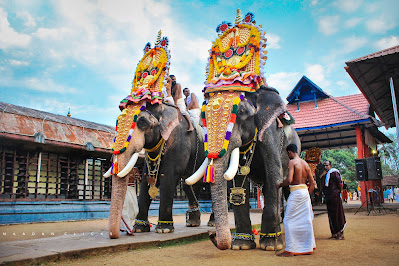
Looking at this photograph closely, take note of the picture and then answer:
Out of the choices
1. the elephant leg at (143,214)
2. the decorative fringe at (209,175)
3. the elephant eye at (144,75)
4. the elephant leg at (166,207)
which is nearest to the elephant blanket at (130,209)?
the elephant leg at (143,214)

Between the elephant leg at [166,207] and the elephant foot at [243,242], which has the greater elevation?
the elephant leg at [166,207]

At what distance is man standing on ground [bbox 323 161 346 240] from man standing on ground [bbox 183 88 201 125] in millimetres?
3125

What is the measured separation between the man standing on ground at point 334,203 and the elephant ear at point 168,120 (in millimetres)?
3393

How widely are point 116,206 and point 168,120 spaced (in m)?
2.04

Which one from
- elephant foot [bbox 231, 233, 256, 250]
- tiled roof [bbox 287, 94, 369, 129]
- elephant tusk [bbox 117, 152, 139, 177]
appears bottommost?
elephant foot [bbox 231, 233, 256, 250]

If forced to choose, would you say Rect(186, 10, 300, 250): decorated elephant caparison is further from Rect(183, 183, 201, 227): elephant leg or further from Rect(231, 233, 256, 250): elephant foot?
Rect(183, 183, 201, 227): elephant leg

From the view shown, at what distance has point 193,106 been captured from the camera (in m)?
8.20

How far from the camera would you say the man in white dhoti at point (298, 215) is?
14.0ft

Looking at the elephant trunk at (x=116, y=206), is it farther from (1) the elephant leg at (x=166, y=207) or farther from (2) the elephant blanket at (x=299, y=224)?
(2) the elephant blanket at (x=299, y=224)

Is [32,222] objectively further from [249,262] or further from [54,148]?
[249,262]

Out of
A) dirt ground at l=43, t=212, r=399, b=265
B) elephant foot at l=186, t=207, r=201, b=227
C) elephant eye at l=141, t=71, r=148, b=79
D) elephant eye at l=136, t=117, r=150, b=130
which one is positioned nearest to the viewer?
dirt ground at l=43, t=212, r=399, b=265

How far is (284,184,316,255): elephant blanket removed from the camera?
4262mm

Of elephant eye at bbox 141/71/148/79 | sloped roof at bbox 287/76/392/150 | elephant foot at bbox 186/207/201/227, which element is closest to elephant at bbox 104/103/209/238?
elephant eye at bbox 141/71/148/79

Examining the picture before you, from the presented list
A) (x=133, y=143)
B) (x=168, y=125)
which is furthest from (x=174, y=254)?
(x=168, y=125)
